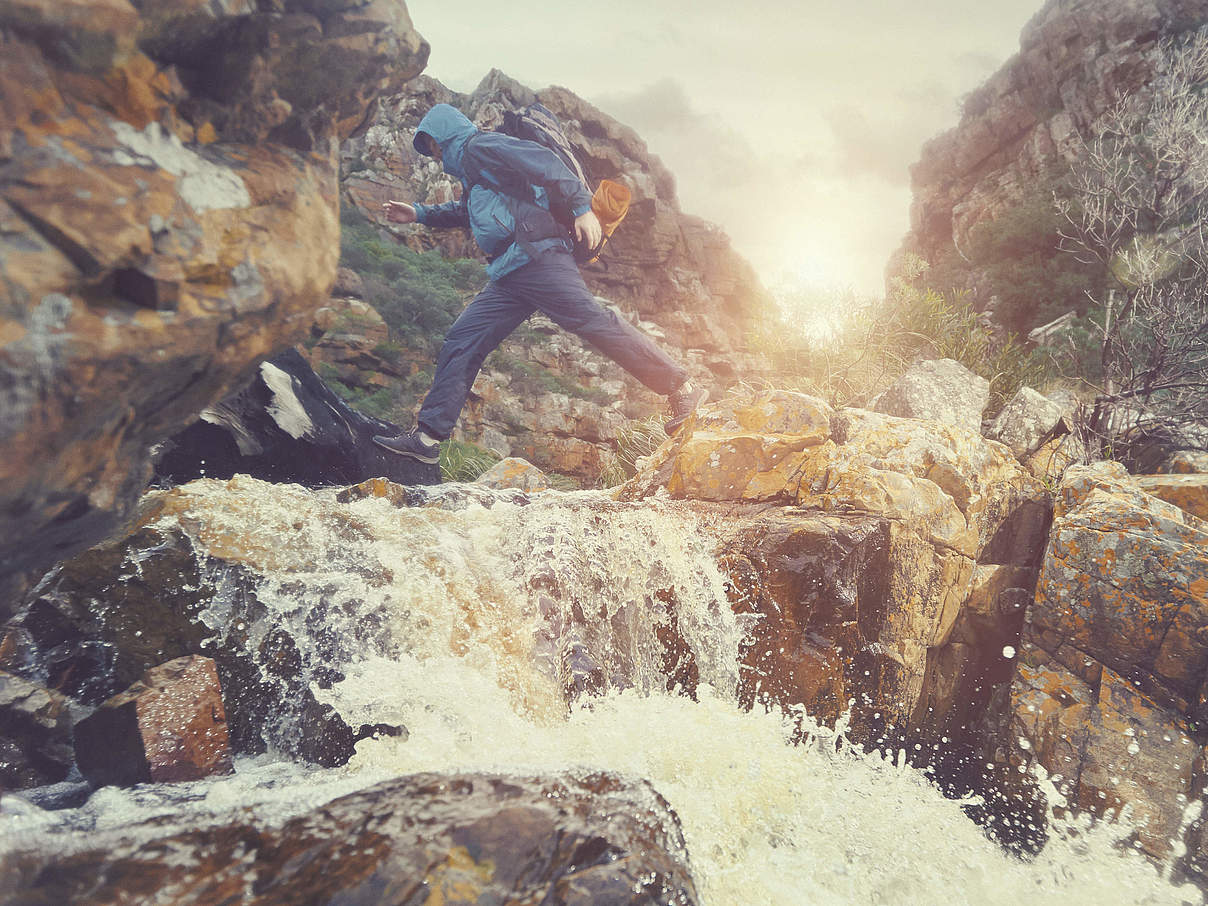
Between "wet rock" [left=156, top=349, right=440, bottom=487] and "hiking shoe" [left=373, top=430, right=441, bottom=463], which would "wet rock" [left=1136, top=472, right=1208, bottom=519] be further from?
"wet rock" [left=156, top=349, right=440, bottom=487]

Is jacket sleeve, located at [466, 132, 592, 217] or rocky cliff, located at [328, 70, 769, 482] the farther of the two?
rocky cliff, located at [328, 70, 769, 482]

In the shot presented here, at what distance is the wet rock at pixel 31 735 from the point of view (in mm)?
1675

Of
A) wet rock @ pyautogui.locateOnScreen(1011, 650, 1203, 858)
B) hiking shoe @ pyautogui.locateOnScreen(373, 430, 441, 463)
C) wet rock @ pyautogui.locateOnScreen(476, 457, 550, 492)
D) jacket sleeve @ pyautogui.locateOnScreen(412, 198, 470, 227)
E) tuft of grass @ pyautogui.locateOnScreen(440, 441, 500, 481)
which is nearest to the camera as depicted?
wet rock @ pyautogui.locateOnScreen(1011, 650, 1203, 858)

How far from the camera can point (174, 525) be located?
7.15ft

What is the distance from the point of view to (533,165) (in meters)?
3.26

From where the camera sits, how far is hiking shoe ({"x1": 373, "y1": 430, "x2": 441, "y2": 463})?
3.61 m

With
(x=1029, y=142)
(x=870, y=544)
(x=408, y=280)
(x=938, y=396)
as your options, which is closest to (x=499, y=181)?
(x=870, y=544)

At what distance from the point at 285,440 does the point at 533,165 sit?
2.09 m

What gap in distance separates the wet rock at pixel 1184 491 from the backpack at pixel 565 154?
3.71 metres

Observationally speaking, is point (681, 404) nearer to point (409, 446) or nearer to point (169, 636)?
point (409, 446)

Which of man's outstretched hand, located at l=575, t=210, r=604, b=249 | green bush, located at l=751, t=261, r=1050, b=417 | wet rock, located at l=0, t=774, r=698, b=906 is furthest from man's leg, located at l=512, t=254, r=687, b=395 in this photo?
green bush, located at l=751, t=261, r=1050, b=417

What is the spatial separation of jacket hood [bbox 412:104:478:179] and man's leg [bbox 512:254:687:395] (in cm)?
78

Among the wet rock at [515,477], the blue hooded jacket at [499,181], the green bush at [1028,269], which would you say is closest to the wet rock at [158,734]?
the blue hooded jacket at [499,181]

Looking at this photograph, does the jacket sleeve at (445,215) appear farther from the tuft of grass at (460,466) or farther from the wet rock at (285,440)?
the tuft of grass at (460,466)
